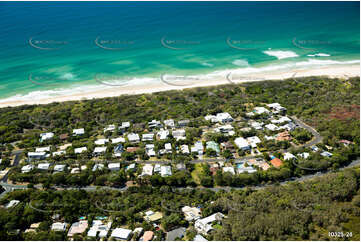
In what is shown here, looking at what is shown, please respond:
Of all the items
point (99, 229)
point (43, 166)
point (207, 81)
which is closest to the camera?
point (99, 229)

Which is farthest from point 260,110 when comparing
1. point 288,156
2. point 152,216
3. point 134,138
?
point 152,216

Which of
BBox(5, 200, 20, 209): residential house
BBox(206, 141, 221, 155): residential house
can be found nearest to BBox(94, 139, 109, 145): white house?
BBox(5, 200, 20, 209): residential house

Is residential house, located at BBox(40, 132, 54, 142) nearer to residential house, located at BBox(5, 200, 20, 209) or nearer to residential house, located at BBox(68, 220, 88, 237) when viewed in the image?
residential house, located at BBox(5, 200, 20, 209)

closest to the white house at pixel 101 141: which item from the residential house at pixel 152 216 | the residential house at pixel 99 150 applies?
the residential house at pixel 99 150

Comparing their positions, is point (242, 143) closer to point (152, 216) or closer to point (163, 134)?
point (163, 134)

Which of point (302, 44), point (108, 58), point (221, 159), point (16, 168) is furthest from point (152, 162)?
point (302, 44)

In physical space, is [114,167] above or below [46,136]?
below

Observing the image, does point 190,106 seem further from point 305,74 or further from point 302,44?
point 302,44
